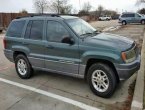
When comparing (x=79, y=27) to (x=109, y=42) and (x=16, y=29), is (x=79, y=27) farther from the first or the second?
(x=16, y=29)

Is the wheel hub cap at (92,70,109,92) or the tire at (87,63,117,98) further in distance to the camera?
the wheel hub cap at (92,70,109,92)

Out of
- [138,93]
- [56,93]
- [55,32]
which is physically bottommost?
[56,93]

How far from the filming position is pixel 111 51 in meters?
4.61

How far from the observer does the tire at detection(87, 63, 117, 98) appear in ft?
15.6

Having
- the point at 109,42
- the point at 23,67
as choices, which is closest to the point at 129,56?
the point at 109,42

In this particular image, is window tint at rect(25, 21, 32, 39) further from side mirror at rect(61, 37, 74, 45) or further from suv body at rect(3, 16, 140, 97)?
side mirror at rect(61, 37, 74, 45)

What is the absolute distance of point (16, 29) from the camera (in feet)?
21.6

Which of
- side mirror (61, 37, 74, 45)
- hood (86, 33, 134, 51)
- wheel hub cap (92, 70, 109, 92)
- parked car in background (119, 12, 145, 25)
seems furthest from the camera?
parked car in background (119, 12, 145, 25)

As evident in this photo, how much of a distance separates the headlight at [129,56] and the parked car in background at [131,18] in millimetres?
30857

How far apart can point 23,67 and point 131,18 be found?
101 ft

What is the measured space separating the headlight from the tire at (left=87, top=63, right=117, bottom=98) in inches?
16.2

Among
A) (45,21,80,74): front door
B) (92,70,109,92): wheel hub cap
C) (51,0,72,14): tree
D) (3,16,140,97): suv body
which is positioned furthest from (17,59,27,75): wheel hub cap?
(51,0,72,14): tree

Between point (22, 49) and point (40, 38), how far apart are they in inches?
31.0

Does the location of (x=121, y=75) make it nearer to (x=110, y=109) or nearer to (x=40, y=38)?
(x=110, y=109)
